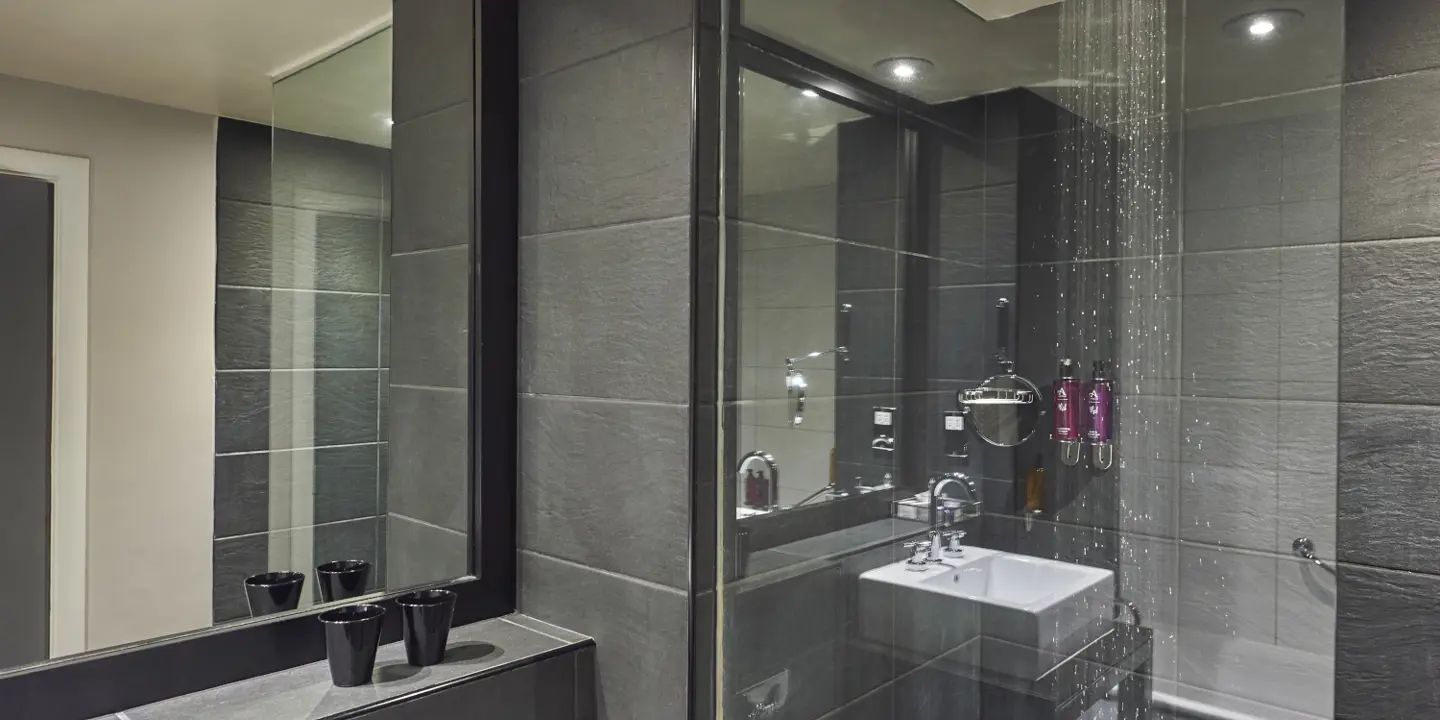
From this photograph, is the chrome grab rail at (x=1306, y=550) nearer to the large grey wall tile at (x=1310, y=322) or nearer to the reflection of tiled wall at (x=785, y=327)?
the large grey wall tile at (x=1310, y=322)

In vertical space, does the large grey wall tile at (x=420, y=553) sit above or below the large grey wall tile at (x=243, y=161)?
below

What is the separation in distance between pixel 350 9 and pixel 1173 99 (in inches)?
48.3

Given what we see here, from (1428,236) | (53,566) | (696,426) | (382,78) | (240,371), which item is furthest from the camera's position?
(382,78)

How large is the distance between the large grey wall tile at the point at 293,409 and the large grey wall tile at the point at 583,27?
633mm

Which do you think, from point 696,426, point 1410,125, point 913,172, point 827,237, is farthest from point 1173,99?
point 696,426

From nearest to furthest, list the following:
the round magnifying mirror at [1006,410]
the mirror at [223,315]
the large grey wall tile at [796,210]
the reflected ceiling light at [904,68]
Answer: the mirror at [223,315], the round magnifying mirror at [1006,410], the reflected ceiling light at [904,68], the large grey wall tile at [796,210]

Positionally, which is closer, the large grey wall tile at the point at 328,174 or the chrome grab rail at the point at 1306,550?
the chrome grab rail at the point at 1306,550

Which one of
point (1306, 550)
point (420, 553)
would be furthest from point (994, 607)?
point (420, 553)

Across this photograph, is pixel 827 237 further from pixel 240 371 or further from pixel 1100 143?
pixel 240 371

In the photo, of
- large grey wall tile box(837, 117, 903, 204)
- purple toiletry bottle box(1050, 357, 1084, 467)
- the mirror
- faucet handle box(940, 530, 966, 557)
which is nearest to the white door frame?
the mirror

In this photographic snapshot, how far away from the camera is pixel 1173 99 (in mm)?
1077

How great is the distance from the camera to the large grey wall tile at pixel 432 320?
1472 millimetres

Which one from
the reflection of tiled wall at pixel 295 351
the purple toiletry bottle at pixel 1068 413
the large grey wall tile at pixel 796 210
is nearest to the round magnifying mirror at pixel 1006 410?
the purple toiletry bottle at pixel 1068 413

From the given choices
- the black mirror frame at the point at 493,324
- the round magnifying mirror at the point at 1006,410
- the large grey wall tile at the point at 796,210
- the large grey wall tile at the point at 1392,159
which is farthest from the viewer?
the black mirror frame at the point at 493,324
